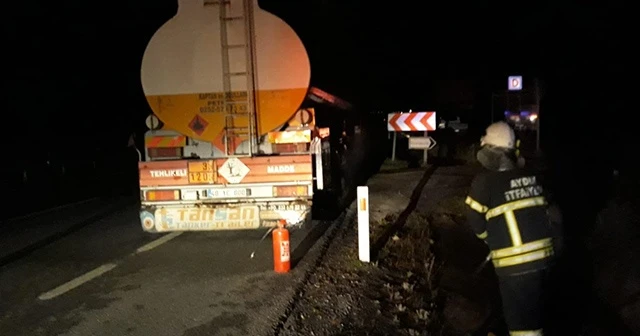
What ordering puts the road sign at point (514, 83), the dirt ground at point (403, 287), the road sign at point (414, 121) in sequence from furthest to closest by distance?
the road sign at point (514, 83), the road sign at point (414, 121), the dirt ground at point (403, 287)

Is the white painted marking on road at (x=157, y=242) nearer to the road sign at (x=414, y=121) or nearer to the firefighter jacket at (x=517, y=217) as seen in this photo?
the firefighter jacket at (x=517, y=217)

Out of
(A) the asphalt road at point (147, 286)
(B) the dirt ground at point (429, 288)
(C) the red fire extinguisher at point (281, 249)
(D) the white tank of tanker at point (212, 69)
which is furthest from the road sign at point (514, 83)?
(C) the red fire extinguisher at point (281, 249)

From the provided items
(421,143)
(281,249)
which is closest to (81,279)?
(281,249)

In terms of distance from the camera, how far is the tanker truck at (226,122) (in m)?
8.38

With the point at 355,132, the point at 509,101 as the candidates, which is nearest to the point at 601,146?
the point at 509,101

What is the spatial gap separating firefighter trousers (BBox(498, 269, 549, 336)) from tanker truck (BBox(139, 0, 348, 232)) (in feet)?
15.4

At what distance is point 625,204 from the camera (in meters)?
10.5

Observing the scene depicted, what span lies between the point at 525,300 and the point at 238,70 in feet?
17.9

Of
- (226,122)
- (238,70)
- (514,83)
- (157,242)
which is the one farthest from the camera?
(514,83)

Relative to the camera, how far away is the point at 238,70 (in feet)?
27.6

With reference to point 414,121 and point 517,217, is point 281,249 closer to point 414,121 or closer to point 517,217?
point 517,217

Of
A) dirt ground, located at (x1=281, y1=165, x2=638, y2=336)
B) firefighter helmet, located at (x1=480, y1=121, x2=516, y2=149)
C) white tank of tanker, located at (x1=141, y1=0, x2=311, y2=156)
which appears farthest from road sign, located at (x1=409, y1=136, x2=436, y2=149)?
firefighter helmet, located at (x1=480, y1=121, x2=516, y2=149)

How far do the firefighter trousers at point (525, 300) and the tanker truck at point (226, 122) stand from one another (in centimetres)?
470

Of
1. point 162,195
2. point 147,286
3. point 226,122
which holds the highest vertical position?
→ point 226,122
